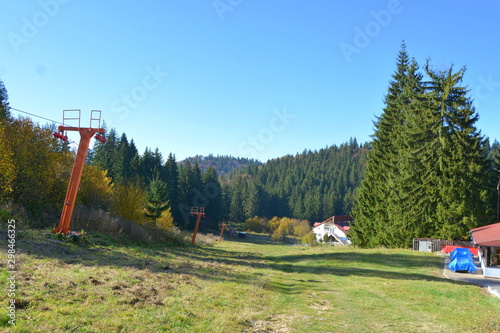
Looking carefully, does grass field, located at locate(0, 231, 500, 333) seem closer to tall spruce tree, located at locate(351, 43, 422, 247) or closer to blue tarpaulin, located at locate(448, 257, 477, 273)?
blue tarpaulin, located at locate(448, 257, 477, 273)

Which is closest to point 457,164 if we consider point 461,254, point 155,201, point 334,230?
point 461,254

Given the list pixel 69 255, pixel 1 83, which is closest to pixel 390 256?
pixel 69 255

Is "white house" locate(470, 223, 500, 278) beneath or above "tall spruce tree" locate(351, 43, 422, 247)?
beneath

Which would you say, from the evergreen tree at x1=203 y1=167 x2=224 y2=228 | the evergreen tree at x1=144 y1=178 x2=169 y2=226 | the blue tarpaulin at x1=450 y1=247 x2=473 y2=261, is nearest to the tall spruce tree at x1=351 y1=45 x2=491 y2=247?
the blue tarpaulin at x1=450 y1=247 x2=473 y2=261

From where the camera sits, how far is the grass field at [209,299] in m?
8.15

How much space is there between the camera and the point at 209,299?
37.2 feet

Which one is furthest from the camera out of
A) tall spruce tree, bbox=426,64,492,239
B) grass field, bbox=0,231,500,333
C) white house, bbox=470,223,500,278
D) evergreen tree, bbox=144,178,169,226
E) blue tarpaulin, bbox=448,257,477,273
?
evergreen tree, bbox=144,178,169,226

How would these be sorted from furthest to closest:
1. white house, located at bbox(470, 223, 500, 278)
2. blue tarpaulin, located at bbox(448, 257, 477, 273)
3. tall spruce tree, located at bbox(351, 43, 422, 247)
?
tall spruce tree, located at bbox(351, 43, 422, 247) → blue tarpaulin, located at bbox(448, 257, 477, 273) → white house, located at bbox(470, 223, 500, 278)

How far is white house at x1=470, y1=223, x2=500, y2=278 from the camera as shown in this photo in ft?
61.7

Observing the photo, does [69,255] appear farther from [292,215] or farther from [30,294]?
[292,215]

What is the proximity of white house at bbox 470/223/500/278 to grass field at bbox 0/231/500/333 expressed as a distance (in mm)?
3051

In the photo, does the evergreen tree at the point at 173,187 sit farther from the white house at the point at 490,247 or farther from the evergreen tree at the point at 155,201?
the white house at the point at 490,247

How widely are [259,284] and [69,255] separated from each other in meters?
8.83

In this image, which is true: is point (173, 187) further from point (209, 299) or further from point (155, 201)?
point (209, 299)
